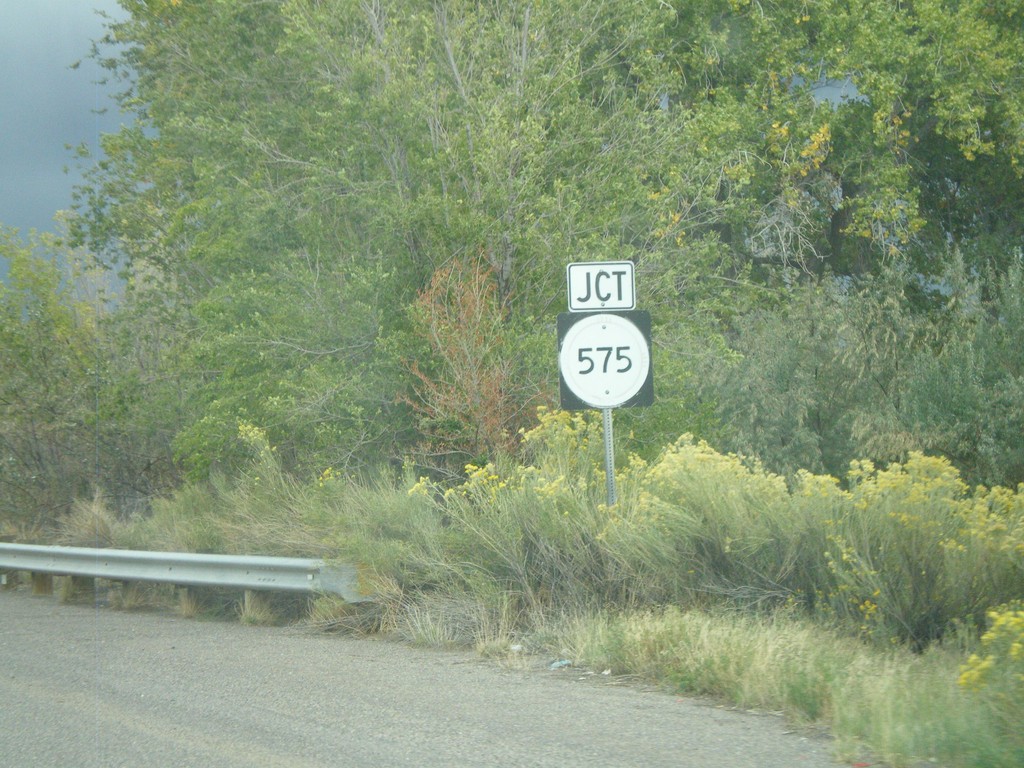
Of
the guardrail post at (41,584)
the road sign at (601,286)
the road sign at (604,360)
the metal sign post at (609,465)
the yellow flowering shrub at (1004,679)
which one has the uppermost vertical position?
the road sign at (601,286)

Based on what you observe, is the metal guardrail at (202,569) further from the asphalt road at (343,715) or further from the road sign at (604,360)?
the road sign at (604,360)

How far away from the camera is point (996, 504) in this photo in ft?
29.8

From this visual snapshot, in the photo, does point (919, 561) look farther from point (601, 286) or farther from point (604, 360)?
point (601, 286)

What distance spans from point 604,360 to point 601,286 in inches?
26.7

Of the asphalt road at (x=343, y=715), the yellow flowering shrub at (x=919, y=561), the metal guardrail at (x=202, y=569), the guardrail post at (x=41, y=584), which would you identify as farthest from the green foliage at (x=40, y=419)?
the yellow flowering shrub at (x=919, y=561)

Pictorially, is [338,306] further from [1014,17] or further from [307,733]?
[1014,17]

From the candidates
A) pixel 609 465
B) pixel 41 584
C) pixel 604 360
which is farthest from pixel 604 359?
pixel 41 584

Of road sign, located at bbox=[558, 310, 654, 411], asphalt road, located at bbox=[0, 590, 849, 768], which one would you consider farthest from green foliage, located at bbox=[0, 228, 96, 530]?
road sign, located at bbox=[558, 310, 654, 411]

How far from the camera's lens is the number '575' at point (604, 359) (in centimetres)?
1062

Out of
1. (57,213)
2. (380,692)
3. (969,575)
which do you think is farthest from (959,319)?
(57,213)

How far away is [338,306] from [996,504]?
34.1 feet

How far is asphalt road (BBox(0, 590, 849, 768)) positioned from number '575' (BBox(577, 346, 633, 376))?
2793 millimetres

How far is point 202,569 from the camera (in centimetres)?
1188

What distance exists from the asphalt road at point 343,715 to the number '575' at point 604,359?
9.16ft
